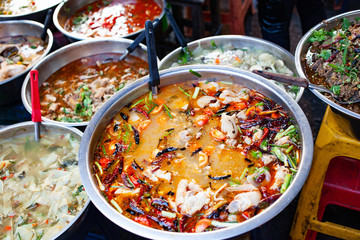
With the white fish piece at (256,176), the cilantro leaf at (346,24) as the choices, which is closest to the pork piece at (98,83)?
the white fish piece at (256,176)

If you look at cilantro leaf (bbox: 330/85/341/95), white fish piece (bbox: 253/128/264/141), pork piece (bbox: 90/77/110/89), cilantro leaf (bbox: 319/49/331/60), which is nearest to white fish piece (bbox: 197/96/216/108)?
white fish piece (bbox: 253/128/264/141)

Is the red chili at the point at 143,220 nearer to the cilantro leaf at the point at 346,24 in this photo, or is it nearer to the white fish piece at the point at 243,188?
A: the white fish piece at the point at 243,188

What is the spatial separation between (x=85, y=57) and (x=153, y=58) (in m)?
1.55

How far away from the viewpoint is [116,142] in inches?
90.5

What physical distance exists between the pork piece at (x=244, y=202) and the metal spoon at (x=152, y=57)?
1127mm

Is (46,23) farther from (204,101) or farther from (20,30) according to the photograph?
(204,101)

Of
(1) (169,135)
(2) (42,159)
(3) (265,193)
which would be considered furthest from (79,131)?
(3) (265,193)

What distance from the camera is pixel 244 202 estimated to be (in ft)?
6.01

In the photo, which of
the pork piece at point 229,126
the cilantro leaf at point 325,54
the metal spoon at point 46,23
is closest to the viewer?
the pork piece at point 229,126

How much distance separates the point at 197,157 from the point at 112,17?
287 cm

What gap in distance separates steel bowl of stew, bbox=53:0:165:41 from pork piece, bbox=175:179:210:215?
97.1 inches

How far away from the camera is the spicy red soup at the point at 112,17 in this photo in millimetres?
4027

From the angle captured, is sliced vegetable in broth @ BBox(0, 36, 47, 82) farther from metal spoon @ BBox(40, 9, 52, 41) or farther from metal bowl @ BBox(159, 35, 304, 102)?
metal bowl @ BBox(159, 35, 304, 102)

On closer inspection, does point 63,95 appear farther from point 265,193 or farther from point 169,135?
point 265,193
